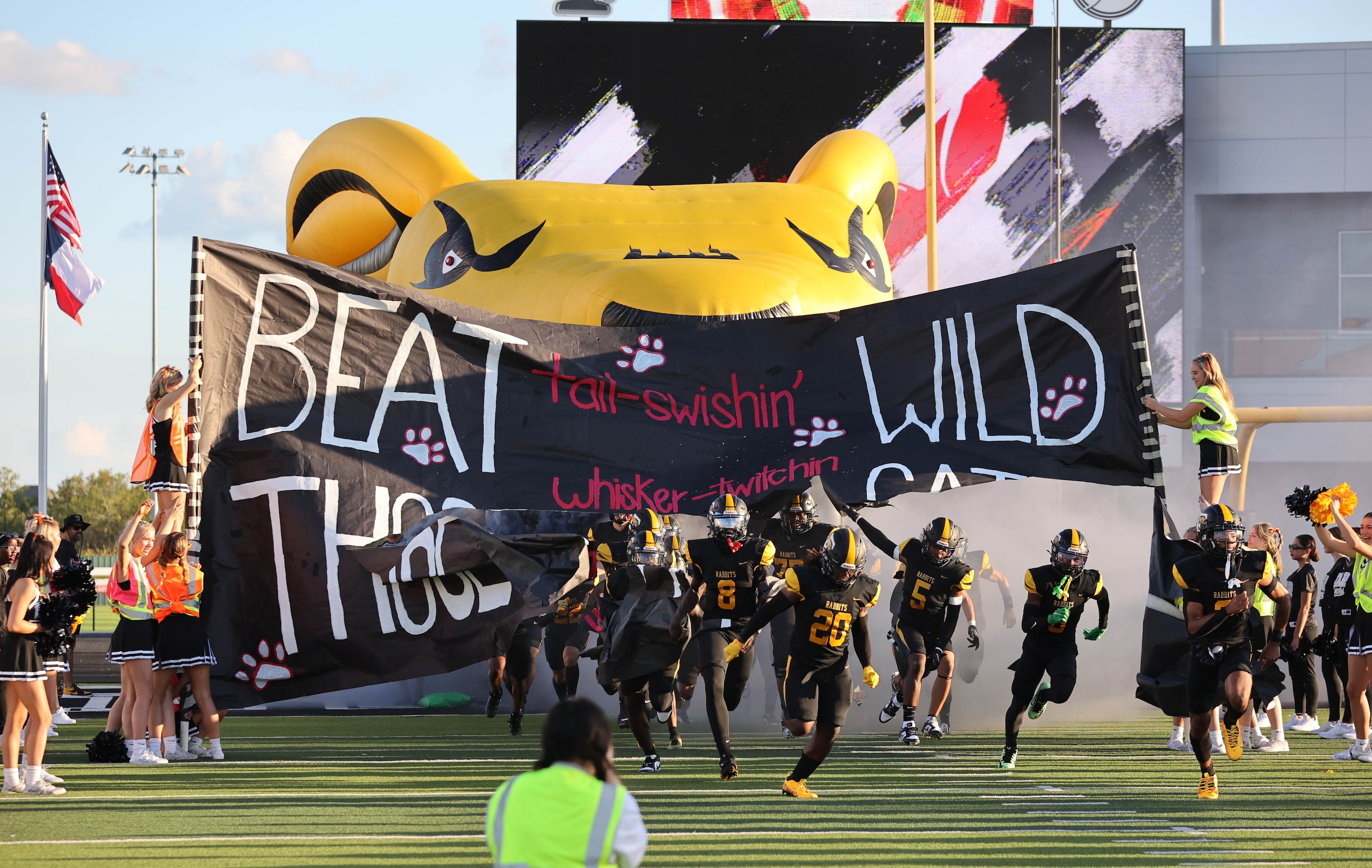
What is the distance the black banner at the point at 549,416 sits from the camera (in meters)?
9.46

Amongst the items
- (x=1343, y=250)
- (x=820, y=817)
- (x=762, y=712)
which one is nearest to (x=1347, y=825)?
(x=820, y=817)

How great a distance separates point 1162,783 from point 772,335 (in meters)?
4.18

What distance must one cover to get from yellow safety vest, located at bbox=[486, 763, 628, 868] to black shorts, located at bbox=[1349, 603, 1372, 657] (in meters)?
8.19

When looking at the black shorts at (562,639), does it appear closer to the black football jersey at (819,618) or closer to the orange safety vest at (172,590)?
the orange safety vest at (172,590)

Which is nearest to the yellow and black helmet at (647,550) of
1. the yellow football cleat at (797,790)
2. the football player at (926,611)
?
the football player at (926,611)

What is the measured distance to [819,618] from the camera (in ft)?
28.3

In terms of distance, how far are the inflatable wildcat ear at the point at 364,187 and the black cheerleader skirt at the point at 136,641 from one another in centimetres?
472

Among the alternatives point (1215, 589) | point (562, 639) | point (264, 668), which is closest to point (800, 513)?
point (562, 639)

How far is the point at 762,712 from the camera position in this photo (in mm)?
13117

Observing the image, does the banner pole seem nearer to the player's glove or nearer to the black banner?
the black banner

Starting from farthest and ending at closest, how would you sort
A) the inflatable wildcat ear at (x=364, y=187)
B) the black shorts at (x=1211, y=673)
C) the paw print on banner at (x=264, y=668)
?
the inflatable wildcat ear at (x=364, y=187), the paw print on banner at (x=264, y=668), the black shorts at (x=1211, y=673)

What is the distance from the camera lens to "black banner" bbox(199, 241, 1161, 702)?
9.46 m

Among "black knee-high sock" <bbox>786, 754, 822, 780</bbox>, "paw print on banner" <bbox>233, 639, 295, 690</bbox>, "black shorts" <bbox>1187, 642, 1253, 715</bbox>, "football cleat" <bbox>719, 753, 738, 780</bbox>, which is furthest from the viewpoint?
"paw print on banner" <bbox>233, 639, 295, 690</bbox>

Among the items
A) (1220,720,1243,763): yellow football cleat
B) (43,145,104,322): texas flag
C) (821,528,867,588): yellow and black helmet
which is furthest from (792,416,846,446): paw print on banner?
(43,145,104,322): texas flag
